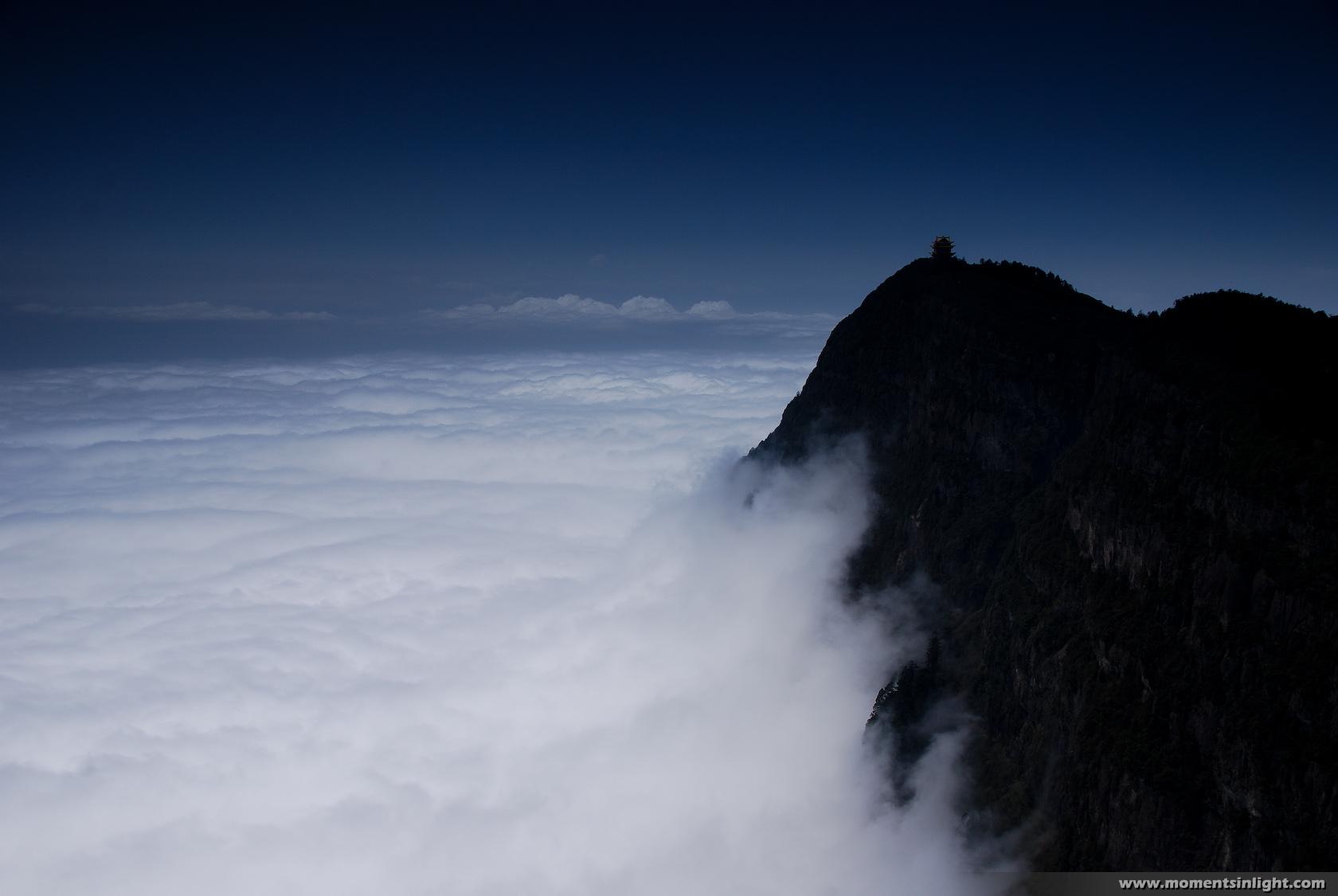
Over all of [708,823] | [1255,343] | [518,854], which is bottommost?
[518,854]

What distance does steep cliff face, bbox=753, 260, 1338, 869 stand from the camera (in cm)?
3806

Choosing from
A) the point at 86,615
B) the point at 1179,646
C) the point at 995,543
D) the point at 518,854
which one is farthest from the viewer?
the point at 86,615

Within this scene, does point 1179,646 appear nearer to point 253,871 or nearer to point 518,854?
point 518,854

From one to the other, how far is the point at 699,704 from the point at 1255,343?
81245mm

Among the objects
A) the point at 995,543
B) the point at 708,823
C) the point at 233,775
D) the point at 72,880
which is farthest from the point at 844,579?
the point at 72,880

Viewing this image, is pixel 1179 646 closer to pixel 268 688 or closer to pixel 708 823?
pixel 708 823

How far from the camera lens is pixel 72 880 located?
9819 cm

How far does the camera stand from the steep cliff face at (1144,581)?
38.1 meters

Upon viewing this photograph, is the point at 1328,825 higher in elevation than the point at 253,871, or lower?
higher

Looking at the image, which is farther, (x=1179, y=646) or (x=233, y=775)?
(x=233, y=775)

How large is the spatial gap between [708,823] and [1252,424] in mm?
65897

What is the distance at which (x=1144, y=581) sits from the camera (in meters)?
51.5

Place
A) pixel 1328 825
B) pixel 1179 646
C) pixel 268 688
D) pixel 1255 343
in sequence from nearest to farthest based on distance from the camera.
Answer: pixel 1328 825 → pixel 1179 646 → pixel 1255 343 → pixel 268 688

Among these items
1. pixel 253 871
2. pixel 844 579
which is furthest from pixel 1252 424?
pixel 253 871
